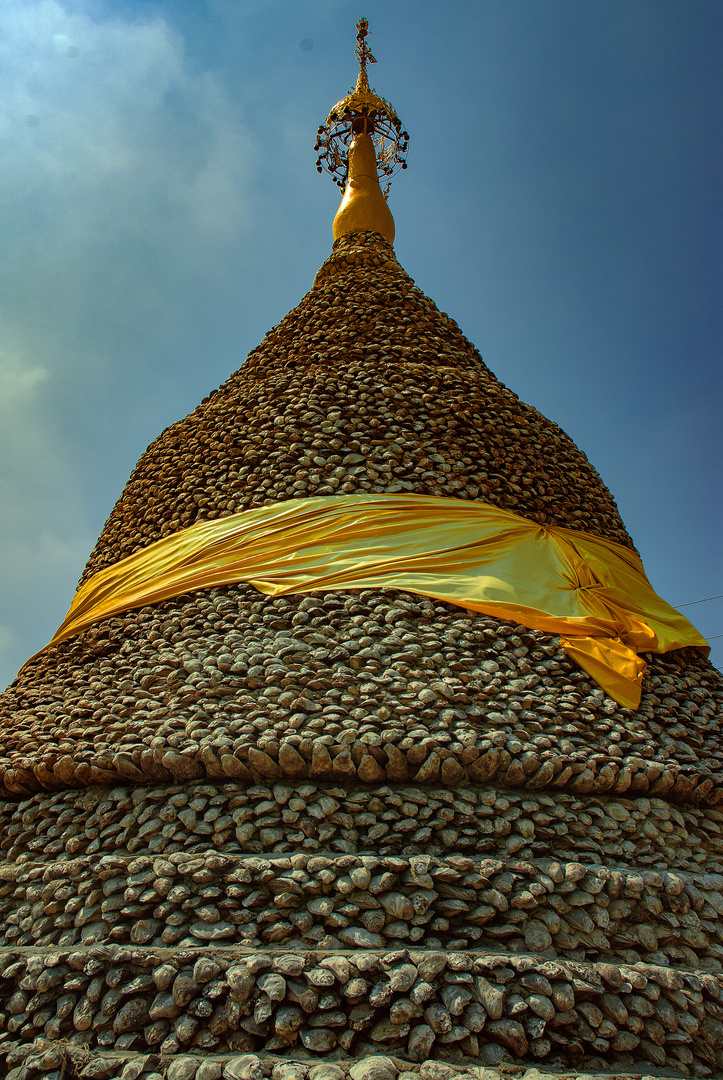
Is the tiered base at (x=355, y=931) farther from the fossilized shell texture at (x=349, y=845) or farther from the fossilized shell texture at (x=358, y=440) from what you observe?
the fossilized shell texture at (x=358, y=440)

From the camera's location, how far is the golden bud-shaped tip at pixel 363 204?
8.45 m

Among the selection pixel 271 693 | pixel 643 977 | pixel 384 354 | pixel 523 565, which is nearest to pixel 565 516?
pixel 523 565

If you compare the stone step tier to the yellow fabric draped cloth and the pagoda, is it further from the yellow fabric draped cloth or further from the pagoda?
the yellow fabric draped cloth

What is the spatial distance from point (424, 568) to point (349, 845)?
1.86 m

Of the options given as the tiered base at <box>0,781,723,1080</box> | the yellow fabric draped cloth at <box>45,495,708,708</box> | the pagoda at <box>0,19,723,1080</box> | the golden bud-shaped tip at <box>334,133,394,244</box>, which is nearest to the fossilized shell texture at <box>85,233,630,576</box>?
the pagoda at <box>0,19,723,1080</box>

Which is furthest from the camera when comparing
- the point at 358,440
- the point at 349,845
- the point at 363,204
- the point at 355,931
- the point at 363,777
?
the point at 363,204

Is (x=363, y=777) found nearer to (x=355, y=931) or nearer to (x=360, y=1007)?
(x=355, y=931)

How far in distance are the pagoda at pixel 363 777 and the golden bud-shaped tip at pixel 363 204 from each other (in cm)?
402

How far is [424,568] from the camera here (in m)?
4.20

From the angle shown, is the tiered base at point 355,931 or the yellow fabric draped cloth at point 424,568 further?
the yellow fabric draped cloth at point 424,568

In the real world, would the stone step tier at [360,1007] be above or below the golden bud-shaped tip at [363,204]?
below

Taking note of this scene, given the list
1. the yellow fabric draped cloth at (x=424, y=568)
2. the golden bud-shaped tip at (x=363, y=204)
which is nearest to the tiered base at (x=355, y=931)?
the yellow fabric draped cloth at (x=424, y=568)

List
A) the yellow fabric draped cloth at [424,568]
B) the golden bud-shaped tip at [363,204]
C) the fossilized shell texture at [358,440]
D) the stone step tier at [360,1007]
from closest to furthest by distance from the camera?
the stone step tier at [360,1007], the yellow fabric draped cloth at [424,568], the fossilized shell texture at [358,440], the golden bud-shaped tip at [363,204]

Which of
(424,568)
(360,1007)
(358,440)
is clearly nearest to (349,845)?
(360,1007)
